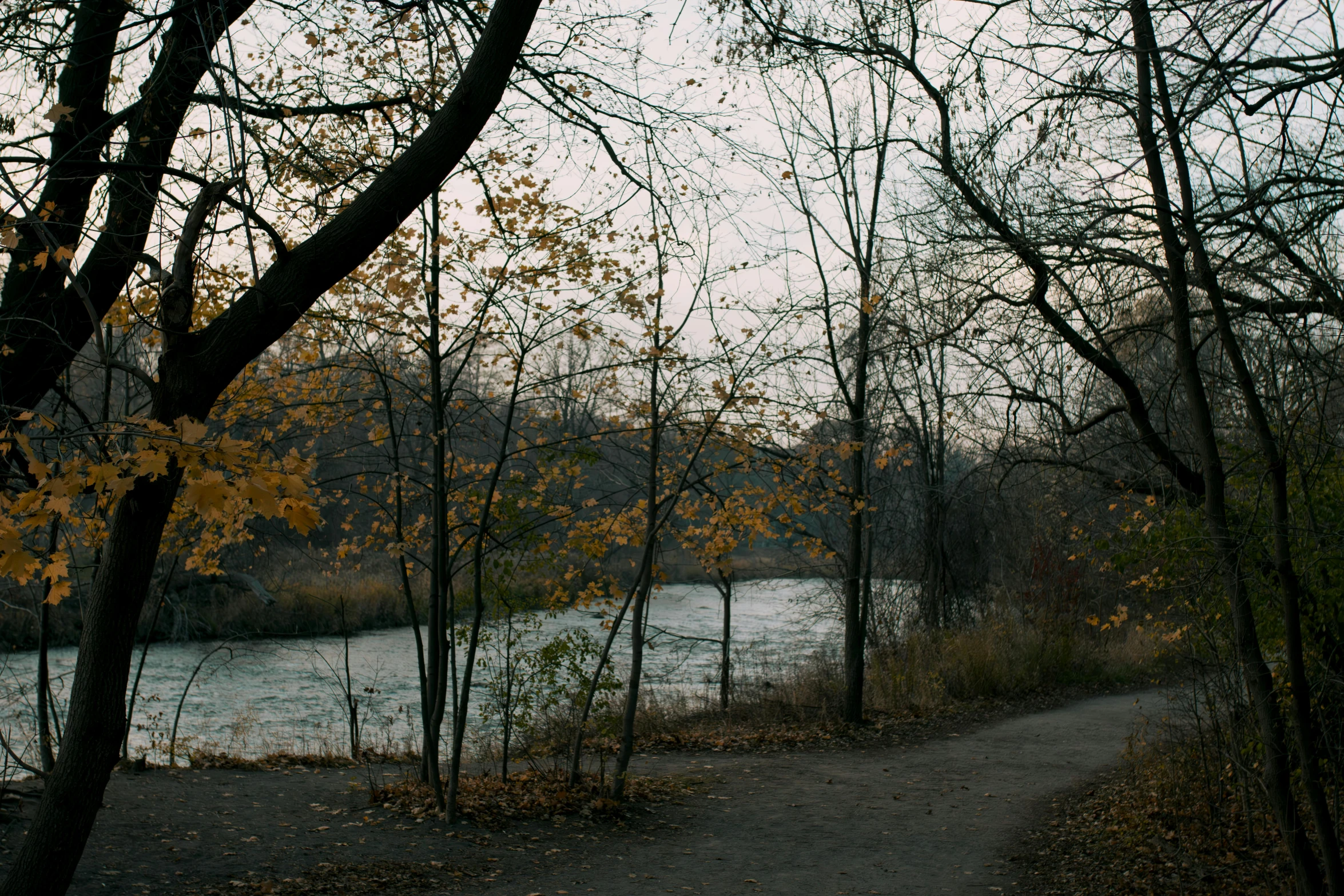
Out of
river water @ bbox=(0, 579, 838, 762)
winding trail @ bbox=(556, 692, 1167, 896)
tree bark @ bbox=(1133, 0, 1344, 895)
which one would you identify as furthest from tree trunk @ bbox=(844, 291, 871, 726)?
tree bark @ bbox=(1133, 0, 1344, 895)

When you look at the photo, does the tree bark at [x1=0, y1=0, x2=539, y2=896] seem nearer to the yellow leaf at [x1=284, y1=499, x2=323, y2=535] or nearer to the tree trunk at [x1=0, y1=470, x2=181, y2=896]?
the tree trunk at [x1=0, y1=470, x2=181, y2=896]

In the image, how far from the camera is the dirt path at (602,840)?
6207mm

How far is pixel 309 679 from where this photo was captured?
671 inches

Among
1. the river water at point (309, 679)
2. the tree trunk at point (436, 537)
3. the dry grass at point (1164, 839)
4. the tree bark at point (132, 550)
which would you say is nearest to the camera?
the tree bark at point (132, 550)

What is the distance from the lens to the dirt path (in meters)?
6.21

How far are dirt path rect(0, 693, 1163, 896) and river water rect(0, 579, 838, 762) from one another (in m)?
1.44

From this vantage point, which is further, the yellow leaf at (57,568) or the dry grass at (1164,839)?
the dry grass at (1164,839)

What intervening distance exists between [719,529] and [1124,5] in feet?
17.3

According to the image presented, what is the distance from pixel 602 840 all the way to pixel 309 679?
36.3 feet

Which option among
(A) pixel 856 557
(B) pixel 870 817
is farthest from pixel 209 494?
(A) pixel 856 557

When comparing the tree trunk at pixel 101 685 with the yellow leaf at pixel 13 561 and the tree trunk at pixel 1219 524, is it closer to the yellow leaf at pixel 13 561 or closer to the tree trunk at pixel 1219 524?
the yellow leaf at pixel 13 561

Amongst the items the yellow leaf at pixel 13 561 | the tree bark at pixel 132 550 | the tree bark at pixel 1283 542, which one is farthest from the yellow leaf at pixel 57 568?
the tree bark at pixel 1283 542

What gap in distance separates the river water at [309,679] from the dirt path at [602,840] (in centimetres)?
144

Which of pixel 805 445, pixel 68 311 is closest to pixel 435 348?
pixel 68 311
